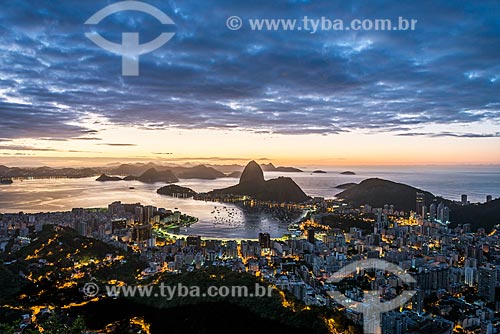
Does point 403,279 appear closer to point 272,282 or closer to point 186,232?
point 272,282

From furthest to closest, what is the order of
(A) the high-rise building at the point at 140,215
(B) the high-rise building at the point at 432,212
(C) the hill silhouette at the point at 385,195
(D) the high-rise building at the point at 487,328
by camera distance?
(C) the hill silhouette at the point at 385,195 < (B) the high-rise building at the point at 432,212 < (A) the high-rise building at the point at 140,215 < (D) the high-rise building at the point at 487,328

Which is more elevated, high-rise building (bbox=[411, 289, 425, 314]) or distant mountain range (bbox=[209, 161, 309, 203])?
distant mountain range (bbox=[209, 161, 309, 203])

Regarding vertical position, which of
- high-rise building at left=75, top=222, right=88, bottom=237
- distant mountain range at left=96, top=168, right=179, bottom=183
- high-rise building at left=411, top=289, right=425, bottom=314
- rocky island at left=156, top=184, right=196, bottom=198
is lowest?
high-rise building at left=411, top=289, right=425, bottom=314

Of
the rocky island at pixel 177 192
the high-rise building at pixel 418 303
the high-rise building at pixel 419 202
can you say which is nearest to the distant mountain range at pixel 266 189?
the rocky island at pixel 177 192

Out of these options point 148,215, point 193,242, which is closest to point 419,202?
point 193,242

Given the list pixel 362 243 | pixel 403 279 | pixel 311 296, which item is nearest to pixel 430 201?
pixel 362 243

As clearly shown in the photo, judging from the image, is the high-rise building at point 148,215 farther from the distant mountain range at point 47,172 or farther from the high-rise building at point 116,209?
the distant mountain range at point 47,172

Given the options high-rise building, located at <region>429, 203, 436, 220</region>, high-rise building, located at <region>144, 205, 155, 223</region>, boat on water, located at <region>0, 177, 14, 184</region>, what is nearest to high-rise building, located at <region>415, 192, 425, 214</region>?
high-rise building, located at <region>429, 203, 436, 220</region>

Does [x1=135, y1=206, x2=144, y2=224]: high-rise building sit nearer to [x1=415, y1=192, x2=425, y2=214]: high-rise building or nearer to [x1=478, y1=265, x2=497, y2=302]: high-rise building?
[x1=478, y1=265, x2=497, y2=302]: high-rise building
